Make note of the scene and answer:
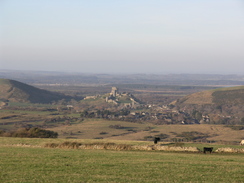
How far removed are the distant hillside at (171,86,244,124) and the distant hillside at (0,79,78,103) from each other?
5811 cm

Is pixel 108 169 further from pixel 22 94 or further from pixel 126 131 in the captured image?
pixel 22 94

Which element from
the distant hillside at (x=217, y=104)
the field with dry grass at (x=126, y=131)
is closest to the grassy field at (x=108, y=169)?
the field with dry grass at (x=126, y=131)

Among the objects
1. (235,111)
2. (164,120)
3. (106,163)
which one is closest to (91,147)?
(106,163)

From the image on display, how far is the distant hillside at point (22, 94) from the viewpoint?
15318 centimetres

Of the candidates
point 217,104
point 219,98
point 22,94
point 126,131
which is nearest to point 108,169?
point 126,131

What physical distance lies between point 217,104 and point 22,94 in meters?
81.5

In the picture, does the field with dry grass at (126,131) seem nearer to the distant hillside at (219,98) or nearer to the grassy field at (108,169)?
the grassy field at (108,169)

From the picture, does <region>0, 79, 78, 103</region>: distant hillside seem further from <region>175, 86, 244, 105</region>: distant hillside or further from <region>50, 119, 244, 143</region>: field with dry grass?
<region>50, 119, 244, 143</region>: field with dry grass

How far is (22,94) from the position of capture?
159 meters

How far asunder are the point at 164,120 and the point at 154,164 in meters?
78.2

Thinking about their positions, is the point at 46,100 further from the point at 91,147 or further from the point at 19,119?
the point at 91,147

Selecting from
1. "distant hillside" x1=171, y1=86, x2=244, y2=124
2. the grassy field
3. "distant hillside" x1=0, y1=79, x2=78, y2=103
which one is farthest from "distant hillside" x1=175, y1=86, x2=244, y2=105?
the grassy field

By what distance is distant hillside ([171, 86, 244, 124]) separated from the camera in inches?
4643

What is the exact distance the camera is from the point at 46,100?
530ft
